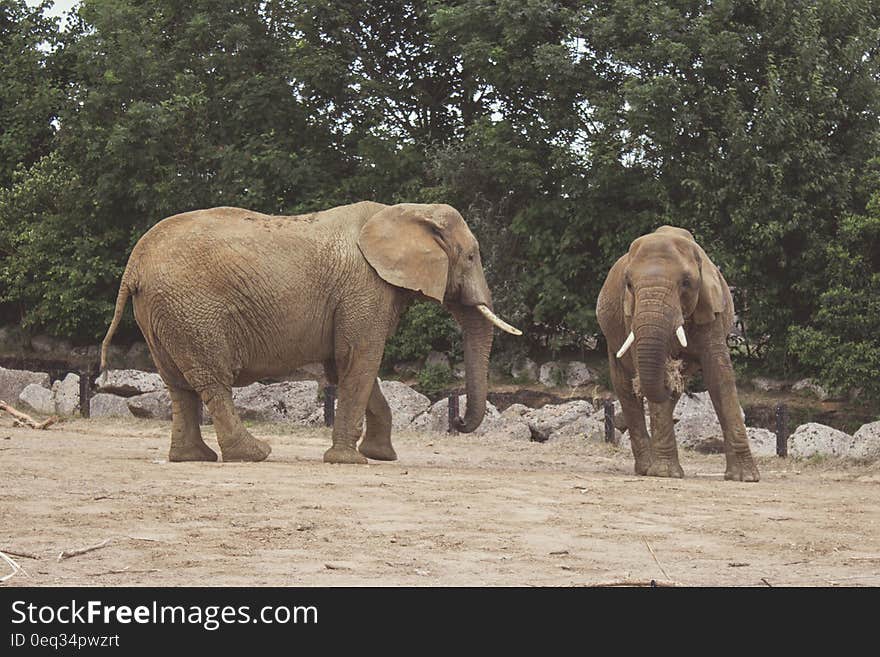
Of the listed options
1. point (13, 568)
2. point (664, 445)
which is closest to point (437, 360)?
point (664, 445)

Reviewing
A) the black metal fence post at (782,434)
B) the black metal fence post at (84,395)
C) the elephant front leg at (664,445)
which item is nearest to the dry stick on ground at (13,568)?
the elephant front leg at (664,445)

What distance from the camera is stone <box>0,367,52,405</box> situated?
77.7 feet

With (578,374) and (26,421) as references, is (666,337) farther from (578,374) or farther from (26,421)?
(578,374)

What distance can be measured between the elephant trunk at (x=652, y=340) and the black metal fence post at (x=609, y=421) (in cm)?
625

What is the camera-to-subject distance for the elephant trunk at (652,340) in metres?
12.6

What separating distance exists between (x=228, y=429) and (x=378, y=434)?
1932mm

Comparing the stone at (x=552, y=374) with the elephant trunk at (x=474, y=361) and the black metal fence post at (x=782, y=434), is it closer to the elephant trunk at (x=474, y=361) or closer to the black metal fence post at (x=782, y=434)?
the black metal fence post at (x=782, y=434)

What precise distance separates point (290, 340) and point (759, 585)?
7.16 metres

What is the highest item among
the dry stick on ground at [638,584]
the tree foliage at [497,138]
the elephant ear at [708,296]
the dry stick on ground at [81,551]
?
the tree foliage at [497,138]

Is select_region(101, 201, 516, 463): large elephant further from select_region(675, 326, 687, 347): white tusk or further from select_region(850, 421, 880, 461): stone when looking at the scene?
select_region(850, 421, 880, 461): stone

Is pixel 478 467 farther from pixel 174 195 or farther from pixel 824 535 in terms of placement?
pixel 174 195

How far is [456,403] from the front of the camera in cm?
2042

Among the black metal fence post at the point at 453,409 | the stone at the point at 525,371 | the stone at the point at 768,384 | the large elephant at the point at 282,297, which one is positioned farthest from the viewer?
the stone at the point at 525,371

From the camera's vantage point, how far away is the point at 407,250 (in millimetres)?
13633
